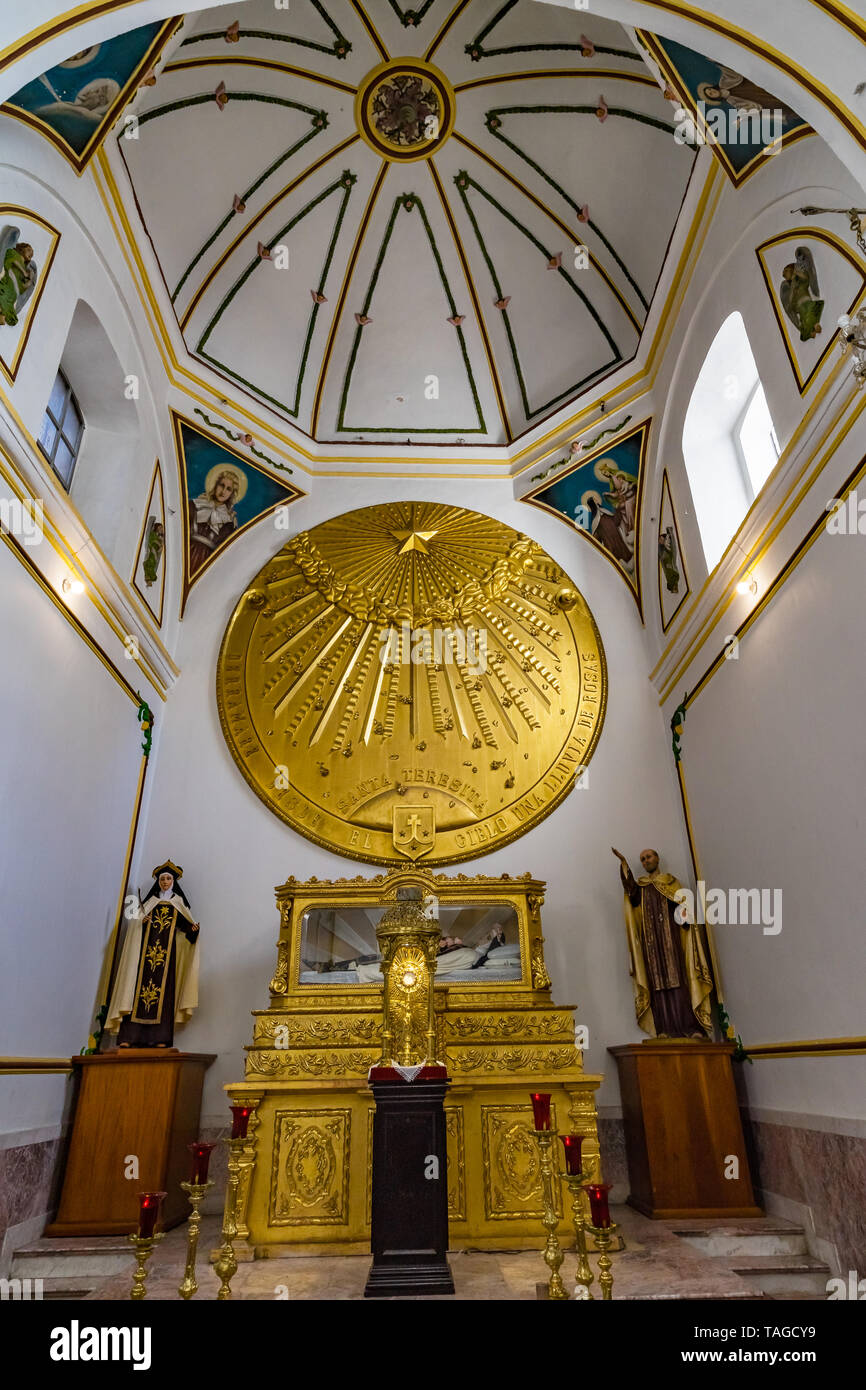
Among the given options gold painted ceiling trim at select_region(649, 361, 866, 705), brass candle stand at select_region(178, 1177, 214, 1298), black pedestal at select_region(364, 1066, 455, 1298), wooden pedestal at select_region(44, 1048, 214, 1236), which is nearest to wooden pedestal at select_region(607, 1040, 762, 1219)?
black pedestal at select_region(364, 1066, 455, 1298)

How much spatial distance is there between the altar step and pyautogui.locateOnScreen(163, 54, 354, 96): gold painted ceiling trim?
10.8 m

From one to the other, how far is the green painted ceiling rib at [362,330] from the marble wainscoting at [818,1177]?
8457 millimetres

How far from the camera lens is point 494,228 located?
32.3ft

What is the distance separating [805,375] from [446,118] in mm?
5549

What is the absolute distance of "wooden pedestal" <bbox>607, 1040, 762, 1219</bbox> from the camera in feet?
22.5

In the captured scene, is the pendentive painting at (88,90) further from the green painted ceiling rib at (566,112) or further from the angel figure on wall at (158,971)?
the angel figure on wall at (158,971)

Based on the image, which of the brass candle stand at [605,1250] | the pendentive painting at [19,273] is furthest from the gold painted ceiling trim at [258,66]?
the brass candle stand at [605,1250]

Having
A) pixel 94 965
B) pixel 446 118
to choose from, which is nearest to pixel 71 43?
pixel 446 118

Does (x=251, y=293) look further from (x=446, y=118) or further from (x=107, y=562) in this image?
(x=107, y=562)

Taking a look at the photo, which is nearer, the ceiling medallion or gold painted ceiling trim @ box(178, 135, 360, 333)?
Result: the ceiling medallion

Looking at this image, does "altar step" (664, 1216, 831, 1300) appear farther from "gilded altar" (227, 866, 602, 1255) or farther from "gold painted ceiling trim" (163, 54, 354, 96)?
"gold painted ceiling trim" (163, 54, 354, 96)

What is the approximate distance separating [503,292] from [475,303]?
1.18 ft

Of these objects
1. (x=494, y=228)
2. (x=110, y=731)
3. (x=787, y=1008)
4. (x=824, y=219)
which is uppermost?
(x=494, y=228)

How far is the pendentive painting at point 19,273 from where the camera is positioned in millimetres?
6043
